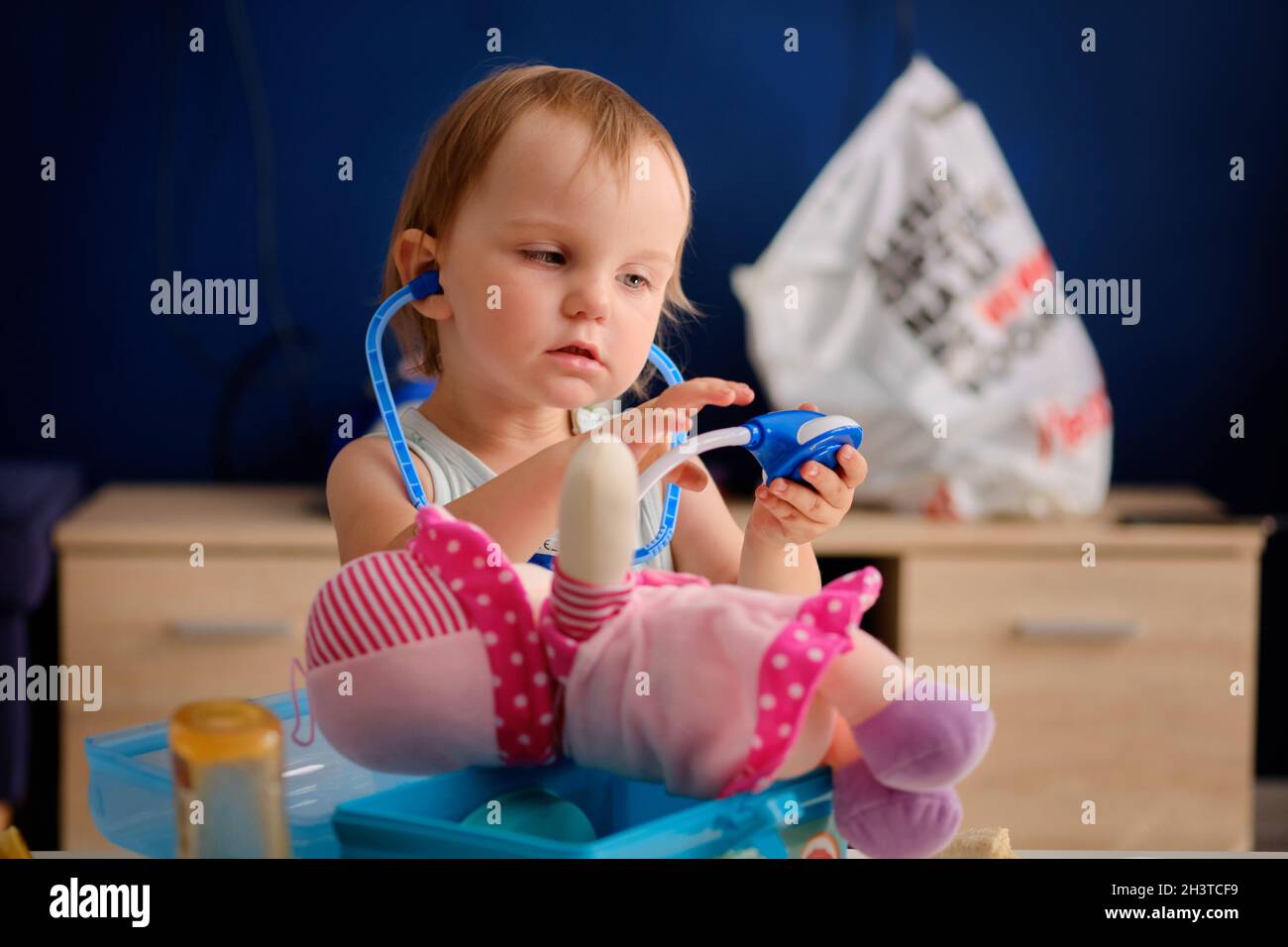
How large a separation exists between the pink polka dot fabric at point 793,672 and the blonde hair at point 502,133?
0.21 m

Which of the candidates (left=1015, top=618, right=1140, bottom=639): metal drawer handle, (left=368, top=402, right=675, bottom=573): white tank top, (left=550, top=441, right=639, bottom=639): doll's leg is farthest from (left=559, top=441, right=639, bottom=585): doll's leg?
(left=1015, top=618, right=1140, bottom=639): metal drawer handle

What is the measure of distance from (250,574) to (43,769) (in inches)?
18.0

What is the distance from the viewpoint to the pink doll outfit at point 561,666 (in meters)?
0.41

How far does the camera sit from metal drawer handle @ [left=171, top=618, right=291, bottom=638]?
60.9 inches

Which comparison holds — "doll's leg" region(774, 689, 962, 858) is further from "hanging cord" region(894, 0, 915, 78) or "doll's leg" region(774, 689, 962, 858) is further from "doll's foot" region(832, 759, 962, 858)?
"hanging cord" region(894, 0, 915, 78)

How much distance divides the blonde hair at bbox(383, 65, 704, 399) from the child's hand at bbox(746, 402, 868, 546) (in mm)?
115

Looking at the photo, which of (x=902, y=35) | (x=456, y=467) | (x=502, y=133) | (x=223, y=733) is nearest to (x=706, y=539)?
(x=456, y=467)

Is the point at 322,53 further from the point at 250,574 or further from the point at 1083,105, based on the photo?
the point at 1083,105

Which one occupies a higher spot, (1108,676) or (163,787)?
(163,787)

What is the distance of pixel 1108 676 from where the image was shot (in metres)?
1.62

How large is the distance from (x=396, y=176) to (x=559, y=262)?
1.14 meters

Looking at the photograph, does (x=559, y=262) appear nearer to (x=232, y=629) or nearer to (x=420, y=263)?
(x=420, y=263)

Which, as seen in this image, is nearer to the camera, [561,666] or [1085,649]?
[561,666]
